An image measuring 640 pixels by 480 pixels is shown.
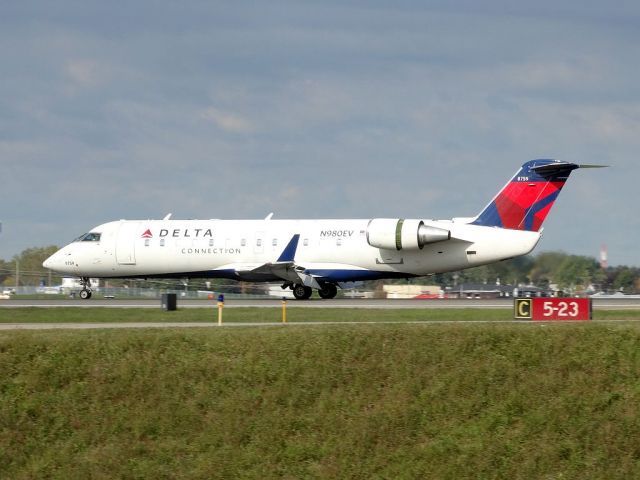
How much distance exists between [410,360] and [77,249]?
3509 cm

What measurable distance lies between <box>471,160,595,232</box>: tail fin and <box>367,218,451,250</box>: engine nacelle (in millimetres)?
3332

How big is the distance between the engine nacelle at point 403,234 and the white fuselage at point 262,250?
2.17ft

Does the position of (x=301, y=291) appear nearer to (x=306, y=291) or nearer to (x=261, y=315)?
(x=306, y=291)

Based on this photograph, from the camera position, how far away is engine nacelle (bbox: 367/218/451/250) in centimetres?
4553

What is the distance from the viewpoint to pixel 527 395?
20.1 m

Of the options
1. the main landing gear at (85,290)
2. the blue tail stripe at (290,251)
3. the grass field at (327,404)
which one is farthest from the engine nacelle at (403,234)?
the grass field at (327,404)

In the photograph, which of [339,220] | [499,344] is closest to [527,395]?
[499,344]

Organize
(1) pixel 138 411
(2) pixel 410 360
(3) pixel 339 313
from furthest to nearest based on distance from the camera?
(3) pixel 339 313 < (2) pixel 410 360 < (1) pixel 138 411

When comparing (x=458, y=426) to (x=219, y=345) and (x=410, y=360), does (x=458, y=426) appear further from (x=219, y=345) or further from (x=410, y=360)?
(x=219, y=345)

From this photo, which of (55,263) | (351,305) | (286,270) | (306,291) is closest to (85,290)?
(55,263)

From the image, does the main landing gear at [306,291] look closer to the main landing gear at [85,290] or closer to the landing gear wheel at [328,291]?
the landing gear wheel at [328,291]

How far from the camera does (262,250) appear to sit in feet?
158

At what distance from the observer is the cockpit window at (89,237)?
170 feet

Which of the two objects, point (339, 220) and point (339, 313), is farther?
point (339, 220)
